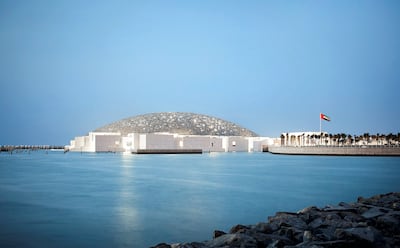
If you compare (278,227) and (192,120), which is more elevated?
(192,120)

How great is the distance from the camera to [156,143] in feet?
294

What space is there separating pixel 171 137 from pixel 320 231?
288 ft

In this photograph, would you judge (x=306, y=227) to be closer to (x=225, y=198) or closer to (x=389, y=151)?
(x=225, y=198)

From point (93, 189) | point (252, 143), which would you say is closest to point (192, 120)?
point (252, 143)

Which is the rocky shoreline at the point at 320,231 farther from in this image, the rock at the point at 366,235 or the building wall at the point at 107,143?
the building wall at the point at 107,143

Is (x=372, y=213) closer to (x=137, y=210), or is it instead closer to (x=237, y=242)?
(x=237, y=242)

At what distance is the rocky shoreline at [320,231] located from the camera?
5910 millimetres

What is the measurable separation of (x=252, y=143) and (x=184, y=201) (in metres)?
110

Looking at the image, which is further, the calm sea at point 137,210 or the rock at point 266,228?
the calm sea at point 137,210

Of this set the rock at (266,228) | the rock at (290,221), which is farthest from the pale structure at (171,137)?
the rock at (266,228)

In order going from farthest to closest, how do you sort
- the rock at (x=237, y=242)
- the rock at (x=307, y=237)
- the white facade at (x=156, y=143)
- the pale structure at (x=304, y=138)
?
the pale structure at (x=304, y=138) → the white facade at (x=156, y=143) → the rock at (x=307, y=237) → the rock at (x=237, y=242)

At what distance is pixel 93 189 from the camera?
1827cm

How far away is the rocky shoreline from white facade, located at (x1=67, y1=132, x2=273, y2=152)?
3114 inches

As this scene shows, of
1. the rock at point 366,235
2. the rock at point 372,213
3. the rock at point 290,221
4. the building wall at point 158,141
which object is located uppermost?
the building wall at point 158,141
